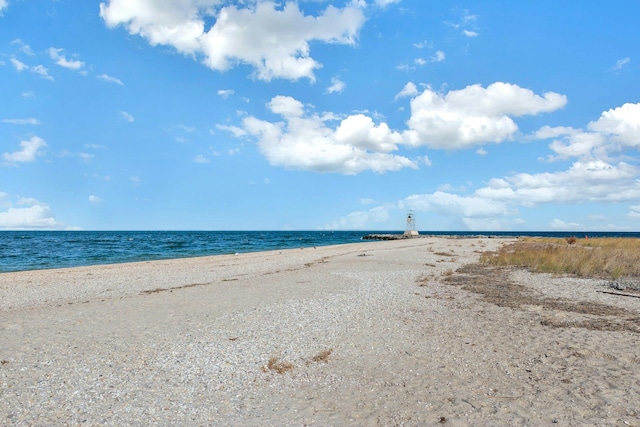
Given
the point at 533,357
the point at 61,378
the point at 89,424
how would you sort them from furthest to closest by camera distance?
1. the point at 533,357
2. the point at 61,378
3. the point at 89,424

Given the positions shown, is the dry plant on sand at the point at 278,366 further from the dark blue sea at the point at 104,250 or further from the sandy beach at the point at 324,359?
the dark blue sea at the point at 104,250

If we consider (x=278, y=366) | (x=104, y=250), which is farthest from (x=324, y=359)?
(x=104, y=250)

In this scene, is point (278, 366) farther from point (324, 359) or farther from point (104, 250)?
point (104, 250)

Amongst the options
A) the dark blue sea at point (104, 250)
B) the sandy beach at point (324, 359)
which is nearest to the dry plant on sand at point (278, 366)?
the sandy beach at point (324, 359)

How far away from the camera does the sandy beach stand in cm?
589

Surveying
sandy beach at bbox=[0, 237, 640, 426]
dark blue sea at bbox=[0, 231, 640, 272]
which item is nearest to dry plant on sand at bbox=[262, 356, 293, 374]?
sandy beach at bbox=[0, 237, 640, 426]

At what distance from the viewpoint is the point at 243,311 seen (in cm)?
1233

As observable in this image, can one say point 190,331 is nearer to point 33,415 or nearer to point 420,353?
point 33,415

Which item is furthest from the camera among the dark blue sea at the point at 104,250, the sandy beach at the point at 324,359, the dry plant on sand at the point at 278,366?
the dark blue sea at the point at 104,250

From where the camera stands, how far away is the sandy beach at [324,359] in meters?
5.89

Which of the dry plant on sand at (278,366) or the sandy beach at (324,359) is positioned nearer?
the sandy beach at (324,359)

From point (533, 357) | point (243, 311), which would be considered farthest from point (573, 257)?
point (243, 311)

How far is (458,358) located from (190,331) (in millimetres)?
6421

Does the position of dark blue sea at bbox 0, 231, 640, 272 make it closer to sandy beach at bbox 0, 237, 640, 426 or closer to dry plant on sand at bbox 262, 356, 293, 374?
sandy beach at bbox 0, 237, 640, 426
